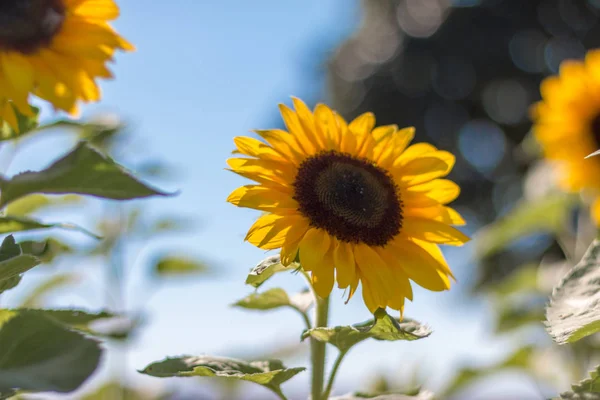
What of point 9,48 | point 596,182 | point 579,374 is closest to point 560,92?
point 596,182

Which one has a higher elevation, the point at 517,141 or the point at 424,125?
the point at 424,125

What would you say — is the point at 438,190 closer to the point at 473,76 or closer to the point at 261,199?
the point at 261,199

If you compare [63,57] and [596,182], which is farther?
[596,182]

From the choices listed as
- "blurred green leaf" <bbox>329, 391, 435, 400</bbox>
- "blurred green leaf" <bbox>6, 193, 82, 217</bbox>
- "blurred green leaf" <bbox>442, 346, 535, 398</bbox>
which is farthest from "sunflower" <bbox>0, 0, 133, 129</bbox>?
"blurred green leaf" <bbox>442, 346, 535, 398</bbox>

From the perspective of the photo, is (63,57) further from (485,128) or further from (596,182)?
(485,128)

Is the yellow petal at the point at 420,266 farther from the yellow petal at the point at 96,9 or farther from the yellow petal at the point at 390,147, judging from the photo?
the yellow petal at the point at 96,9

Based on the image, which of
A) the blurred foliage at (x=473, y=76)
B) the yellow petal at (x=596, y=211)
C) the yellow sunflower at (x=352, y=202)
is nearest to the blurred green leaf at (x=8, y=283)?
the yellow sunflower at (x=352, y=202)

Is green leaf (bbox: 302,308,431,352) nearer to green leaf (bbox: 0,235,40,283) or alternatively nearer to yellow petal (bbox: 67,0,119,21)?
green leaf (bbox: 0,235,40,283)
